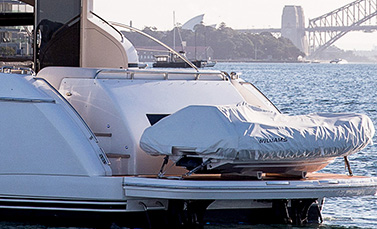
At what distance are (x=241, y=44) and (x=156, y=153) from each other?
443 feet

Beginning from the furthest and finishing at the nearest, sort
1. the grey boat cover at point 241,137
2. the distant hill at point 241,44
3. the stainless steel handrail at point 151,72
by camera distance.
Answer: the distant hill at point 241,44, the stainless steel handrail at point 151,72, the grey boat cover at point 241,137

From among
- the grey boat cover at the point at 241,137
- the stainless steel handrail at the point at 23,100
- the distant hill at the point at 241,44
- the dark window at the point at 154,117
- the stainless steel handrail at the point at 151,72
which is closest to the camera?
the grey boat cover at the point at 241,137

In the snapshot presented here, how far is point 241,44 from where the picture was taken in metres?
141

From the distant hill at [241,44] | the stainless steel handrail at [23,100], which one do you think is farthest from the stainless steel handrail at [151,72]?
the distant hill at [241,44]

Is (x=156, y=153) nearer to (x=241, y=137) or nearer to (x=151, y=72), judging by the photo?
(x=241, y=137)

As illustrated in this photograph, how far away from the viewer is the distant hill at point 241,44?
381ft

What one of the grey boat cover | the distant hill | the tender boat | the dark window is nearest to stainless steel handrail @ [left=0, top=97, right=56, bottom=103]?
the tender boat

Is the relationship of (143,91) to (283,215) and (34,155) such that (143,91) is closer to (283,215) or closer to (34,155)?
(34,155)

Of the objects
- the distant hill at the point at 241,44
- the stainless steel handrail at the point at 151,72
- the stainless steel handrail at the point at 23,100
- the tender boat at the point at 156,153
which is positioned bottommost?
the tender boat at the point at 156,153

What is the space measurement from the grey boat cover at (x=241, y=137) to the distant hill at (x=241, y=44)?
95.9 m

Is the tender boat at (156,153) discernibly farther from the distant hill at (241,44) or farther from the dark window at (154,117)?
the distant hill at (241,44)

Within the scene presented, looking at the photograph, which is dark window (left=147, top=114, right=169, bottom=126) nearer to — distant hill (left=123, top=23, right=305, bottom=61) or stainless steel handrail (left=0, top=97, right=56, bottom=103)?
stainless steel handrail (left=0, top=97, right=56, bottom=103)

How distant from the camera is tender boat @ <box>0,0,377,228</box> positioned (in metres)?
6.88

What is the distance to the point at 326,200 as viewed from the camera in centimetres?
1063
